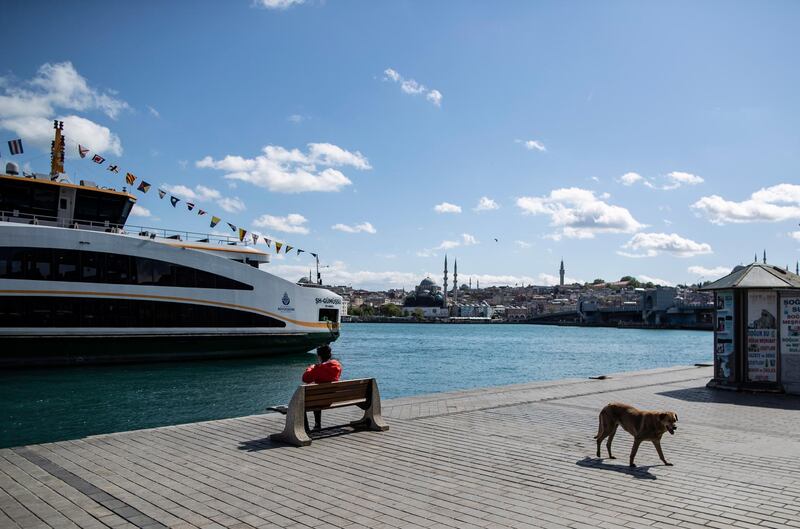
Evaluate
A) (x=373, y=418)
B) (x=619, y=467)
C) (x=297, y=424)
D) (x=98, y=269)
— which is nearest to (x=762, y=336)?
(x=619, y=467)

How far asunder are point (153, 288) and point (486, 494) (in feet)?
80.0

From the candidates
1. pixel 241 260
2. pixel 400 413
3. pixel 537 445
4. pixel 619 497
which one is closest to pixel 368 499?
pixel 619 497

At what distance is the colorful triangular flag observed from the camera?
2619 centimetres

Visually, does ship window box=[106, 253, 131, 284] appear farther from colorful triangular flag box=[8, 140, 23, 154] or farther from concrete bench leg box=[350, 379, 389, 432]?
concrete bench leg box=[350, 379, 389, 432]

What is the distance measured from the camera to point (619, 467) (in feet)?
A: 22.9

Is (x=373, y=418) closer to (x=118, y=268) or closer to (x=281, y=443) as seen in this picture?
(x=281, y=443)

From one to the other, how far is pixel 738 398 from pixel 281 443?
9.88m

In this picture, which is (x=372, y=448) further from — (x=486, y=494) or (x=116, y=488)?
(x=116, y=488)

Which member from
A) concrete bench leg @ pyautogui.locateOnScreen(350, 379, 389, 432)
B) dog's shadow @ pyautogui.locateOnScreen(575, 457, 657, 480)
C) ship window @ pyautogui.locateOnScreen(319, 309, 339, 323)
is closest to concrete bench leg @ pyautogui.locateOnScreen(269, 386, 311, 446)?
concrete bench leg @ pyautogui.locateOnScreen(350, 379, 389, 432)

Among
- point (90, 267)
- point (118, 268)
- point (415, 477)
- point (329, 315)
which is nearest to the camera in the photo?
point (415, 477)

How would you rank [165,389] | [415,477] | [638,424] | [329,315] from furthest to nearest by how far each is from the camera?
[329,315]
[165,389]
[638,424]
[415,477]

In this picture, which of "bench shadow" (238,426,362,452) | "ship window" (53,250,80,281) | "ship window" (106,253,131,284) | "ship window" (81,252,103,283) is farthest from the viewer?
"ship window" (106,253,131,284)

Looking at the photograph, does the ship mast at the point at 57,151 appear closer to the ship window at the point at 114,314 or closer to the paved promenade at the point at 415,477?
the ship window at the point at 114,314

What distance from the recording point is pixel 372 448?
26.0 ft
